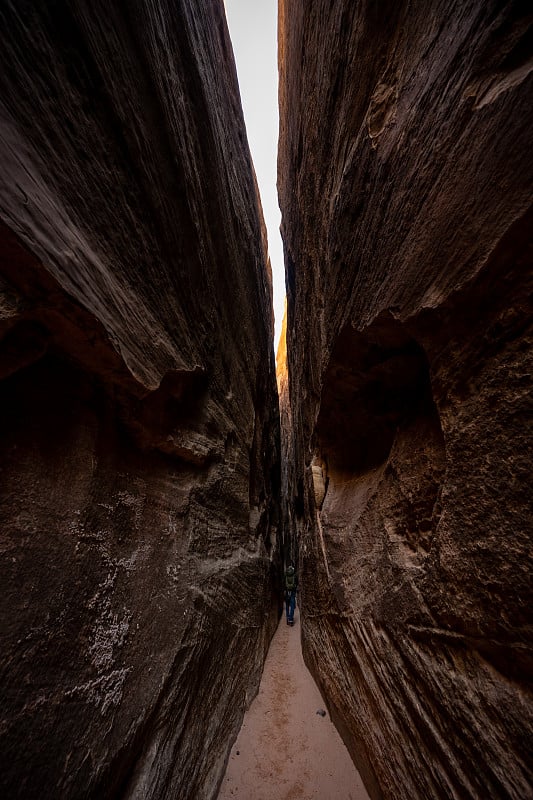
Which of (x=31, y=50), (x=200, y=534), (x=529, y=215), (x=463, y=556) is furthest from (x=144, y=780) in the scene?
(x=31, y=50)

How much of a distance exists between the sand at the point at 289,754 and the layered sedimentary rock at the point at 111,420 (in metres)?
0.25

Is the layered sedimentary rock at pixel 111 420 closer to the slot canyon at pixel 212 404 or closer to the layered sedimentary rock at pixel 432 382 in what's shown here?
the slot canyon at pixel 212 404

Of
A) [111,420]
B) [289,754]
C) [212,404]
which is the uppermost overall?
[212,404]

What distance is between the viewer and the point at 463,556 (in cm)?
179

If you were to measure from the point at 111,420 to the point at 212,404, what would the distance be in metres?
1.69

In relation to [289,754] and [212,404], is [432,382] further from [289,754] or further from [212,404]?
[289,754]

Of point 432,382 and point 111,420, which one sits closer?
point 432,382

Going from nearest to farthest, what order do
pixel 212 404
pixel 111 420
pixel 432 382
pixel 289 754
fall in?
pixel 432 382 < pixel 111 420 < pixel 289 754 < pixel 212 404

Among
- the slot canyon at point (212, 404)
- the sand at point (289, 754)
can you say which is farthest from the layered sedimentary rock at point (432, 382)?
the sand at point (289, 754)

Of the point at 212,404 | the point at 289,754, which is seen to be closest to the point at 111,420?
the point at 212,404

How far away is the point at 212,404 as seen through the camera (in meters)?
4.32

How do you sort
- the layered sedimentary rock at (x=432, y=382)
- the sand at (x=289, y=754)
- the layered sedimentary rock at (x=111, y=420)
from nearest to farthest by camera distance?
the layered sedimentary rock at (x=432, y=382)
the layered sedimentary rock at (x=111, y=420)
the sand at (x=289, y=754)

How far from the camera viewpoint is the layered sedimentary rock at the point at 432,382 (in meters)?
1.54

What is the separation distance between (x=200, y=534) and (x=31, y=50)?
437cm
